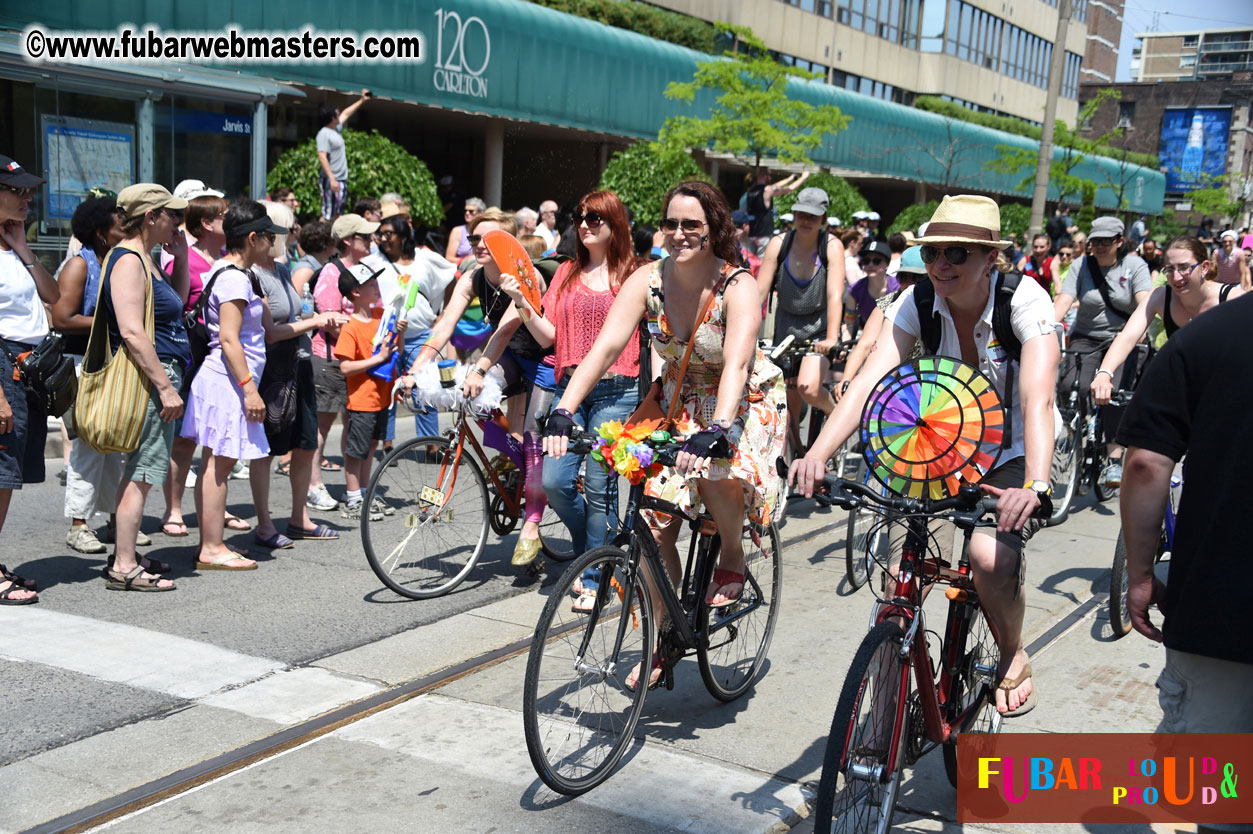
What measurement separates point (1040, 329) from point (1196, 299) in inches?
126

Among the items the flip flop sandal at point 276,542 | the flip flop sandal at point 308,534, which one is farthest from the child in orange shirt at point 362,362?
the flip flop sandal at point 276,542

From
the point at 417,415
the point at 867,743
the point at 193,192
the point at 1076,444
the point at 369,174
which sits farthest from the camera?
the point at 369,174

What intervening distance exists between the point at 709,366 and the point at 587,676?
51.3 inches

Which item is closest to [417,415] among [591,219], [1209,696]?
[591,219]

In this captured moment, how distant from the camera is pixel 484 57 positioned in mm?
20000

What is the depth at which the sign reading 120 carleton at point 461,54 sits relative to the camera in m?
19.1

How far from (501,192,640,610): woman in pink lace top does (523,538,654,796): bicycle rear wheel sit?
1686 mm

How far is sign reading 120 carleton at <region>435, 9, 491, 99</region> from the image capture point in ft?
62.7

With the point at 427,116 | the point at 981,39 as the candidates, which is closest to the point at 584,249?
the point at 427,116

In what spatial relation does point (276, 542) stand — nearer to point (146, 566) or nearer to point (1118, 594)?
point (146, 566)

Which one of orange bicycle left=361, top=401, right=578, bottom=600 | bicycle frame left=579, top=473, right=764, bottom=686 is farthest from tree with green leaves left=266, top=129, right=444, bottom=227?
bicycle frame left=579, top=473, right=764, bottom=686

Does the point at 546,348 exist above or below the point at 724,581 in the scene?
above

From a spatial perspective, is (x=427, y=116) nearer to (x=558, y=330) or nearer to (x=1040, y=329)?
(x=558, y=330)

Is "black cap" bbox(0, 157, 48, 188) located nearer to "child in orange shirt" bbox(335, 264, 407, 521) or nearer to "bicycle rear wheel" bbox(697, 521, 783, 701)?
"child in orange shirt" bbox(335, 264, 407, 521)
